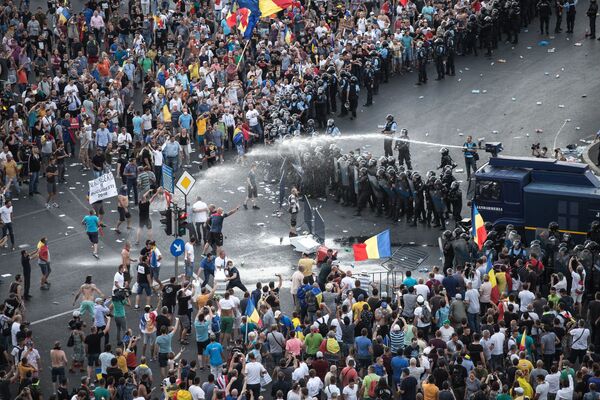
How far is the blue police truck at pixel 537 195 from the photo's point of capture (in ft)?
123

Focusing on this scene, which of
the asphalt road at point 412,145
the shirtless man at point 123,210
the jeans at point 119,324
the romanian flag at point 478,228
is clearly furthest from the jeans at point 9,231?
the romanian flag at point 478,228

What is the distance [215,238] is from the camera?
3919cm

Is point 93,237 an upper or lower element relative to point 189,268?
upper

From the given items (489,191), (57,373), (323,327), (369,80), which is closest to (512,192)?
(489,191)

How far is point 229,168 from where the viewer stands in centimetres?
4603

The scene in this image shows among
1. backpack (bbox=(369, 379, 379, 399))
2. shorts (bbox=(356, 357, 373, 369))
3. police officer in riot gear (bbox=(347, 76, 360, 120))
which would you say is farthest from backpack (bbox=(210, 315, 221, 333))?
police officer in riot gear (bbox=(347, 76, 360, 120))

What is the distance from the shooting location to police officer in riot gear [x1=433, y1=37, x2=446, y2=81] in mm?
51656

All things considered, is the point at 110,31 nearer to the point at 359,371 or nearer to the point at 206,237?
the point at 206,237

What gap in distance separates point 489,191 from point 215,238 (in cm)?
795

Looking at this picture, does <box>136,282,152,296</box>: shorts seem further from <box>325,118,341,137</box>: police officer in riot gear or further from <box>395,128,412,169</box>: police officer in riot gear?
<box>395,128,412,169</box>: police officer in riot gear

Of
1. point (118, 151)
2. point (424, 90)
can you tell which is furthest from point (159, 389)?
point (424, 90)

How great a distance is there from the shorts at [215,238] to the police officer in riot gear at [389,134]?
8.18m

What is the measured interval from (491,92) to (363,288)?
1921 cm

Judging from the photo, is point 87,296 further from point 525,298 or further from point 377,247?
point 525,298
